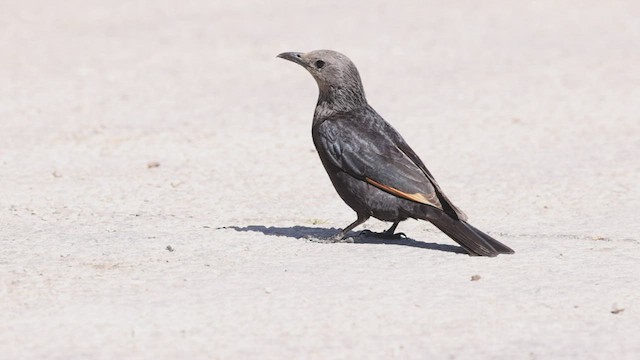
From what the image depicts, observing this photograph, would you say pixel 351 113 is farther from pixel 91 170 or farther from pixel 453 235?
pixel 91 170

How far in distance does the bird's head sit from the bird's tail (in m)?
1.04

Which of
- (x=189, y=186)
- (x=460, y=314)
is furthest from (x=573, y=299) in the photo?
(x=189, y=186)

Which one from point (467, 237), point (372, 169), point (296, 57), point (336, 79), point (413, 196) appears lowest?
point (467, 237)

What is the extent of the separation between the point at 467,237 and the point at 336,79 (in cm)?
136

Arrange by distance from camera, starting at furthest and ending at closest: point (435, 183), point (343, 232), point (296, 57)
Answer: point (296, 57)
point (343, 232)
point (435, 183)

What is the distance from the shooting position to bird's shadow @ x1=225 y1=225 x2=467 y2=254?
6.52m

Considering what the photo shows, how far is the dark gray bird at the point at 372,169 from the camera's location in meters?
6.24

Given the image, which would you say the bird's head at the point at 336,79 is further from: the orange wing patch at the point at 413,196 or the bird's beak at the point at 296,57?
the orange wing patch at the point at 413,196

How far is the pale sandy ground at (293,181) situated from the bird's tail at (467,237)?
58mm

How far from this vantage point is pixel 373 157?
6.46m

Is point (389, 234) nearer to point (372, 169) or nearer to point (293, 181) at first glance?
point (372, 169)

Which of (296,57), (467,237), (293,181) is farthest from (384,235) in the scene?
(293,181)

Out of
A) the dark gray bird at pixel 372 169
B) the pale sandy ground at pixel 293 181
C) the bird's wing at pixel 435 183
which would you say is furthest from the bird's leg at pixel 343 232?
the bird's wing at pixel 435 183

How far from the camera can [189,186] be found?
826 centimetres
